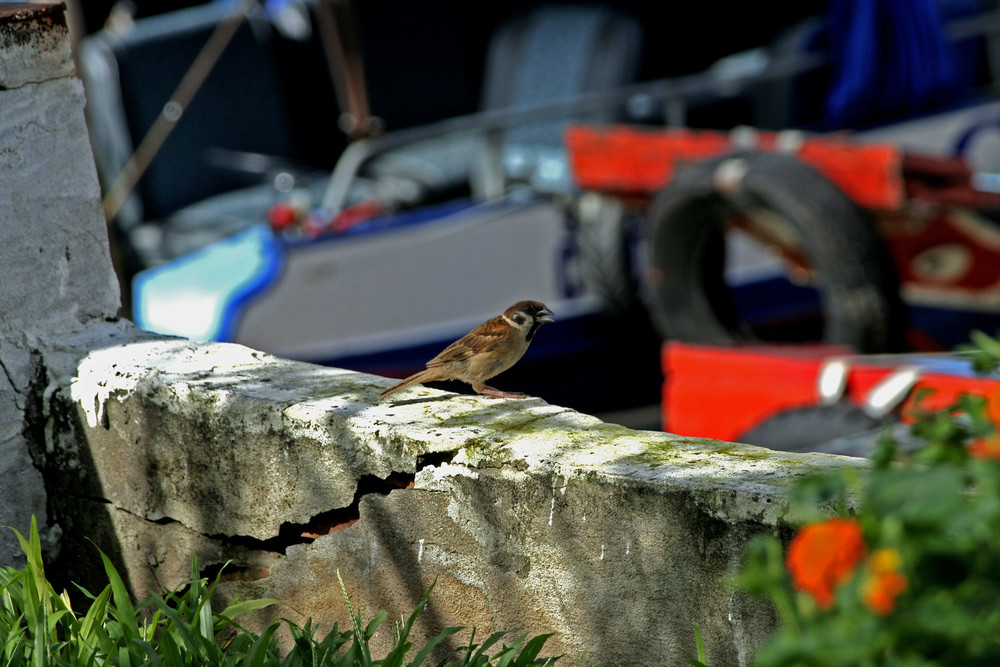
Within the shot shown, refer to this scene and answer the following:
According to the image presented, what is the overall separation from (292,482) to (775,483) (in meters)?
1.07

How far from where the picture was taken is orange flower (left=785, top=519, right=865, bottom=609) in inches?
40.8

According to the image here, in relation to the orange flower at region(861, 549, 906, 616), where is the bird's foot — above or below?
below

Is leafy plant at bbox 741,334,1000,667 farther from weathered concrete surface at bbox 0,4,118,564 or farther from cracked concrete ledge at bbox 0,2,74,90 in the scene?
cracked concrete ledge at bbox 0,2,74,90

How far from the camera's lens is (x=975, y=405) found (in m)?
1.23

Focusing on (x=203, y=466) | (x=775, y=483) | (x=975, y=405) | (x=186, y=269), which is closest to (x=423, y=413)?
(x=203, y=466)

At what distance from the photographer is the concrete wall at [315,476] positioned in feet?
6.55

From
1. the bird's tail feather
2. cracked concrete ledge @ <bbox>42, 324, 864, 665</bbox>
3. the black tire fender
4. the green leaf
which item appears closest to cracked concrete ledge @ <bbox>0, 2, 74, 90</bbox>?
cracked concrete ledge @ <bbox>42, 324, 864, 665</bbox>

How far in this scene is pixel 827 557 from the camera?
3.40 ft

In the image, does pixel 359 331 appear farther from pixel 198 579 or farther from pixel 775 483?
pixel 775 483

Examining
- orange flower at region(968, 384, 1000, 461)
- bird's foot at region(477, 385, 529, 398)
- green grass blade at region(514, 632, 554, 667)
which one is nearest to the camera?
orange flower at region(968, 384, 1000, 461)

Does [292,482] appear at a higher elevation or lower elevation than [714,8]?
lower

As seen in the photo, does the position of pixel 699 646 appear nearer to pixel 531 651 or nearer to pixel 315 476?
pixel 531 651

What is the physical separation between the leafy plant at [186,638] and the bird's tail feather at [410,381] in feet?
1.42

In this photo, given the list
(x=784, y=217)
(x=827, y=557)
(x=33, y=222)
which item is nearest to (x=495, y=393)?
(x=33, y=222)
